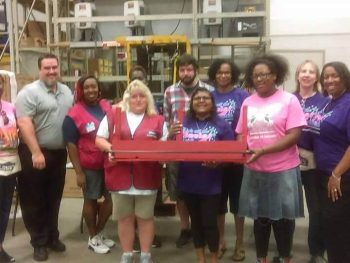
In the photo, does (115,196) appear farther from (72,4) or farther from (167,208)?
(72,4)

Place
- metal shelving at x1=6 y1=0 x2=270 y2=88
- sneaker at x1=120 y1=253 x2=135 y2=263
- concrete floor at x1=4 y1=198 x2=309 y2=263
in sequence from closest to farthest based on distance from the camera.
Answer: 1. sneaker at x1=120 y1=253 x2=135 y2=263
2. concrete floor at x1=4 y1=198 x2=309 y2=263
3. metal shelving at x1=6 y1=0 x2=270 y2=88

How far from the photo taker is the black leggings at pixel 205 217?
2.68m

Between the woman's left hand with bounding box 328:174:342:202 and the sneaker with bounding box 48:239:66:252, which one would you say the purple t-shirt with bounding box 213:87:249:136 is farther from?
the sneaker with bounding box 48:239:66:252

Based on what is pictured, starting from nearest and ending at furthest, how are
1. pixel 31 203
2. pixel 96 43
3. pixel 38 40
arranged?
pixel 31 203 < pixel 96 43 < pixel 38 40

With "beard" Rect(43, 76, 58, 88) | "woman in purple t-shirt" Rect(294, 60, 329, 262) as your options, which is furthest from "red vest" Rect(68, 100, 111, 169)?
"woman in purple t-shirt" Rect(294, 60, 329, 262)

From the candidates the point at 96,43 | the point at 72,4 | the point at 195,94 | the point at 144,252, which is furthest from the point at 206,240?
the point at 72,4

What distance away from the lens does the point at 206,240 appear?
2799 millimetres

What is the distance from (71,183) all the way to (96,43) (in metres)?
1.96

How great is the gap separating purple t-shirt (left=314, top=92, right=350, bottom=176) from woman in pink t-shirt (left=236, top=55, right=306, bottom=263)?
0.14m

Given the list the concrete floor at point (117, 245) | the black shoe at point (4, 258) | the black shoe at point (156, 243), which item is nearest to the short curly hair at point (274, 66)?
the concrete floor at point (117, 245)

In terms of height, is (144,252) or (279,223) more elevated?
(279,223)

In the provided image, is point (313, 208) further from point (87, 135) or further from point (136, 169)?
point (87, 135)

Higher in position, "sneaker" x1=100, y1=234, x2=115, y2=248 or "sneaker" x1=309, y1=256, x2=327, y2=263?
"sneaker" x1=309, y1=256, x2=327, y2=263

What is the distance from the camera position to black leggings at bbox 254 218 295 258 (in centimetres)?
260
